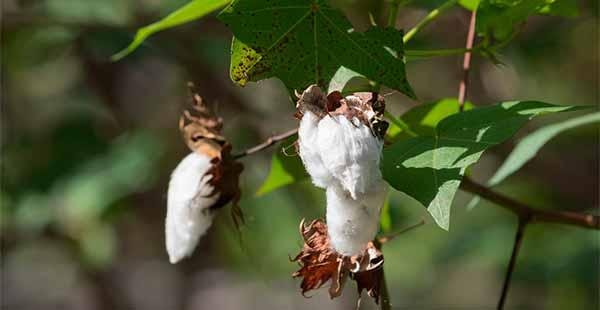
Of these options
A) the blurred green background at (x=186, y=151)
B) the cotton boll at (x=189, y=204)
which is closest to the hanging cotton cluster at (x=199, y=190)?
the cotton boll at (x=189, y=204)

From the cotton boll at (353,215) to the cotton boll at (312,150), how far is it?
0.01 meters

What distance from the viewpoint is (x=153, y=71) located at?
3145 mm

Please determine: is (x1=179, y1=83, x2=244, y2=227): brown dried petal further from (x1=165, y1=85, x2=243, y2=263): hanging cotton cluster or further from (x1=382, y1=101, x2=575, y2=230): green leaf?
(x1=382, y1=101, x2=575, y2=230): green leaf

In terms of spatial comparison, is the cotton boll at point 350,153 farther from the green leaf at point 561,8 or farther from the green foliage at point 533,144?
the green foliage at point 533,144

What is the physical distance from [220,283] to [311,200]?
1.11m

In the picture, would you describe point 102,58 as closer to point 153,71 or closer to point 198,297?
point 153,71

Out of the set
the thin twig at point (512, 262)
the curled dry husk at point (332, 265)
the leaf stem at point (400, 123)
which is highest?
the leaf stem at point (400, 123)

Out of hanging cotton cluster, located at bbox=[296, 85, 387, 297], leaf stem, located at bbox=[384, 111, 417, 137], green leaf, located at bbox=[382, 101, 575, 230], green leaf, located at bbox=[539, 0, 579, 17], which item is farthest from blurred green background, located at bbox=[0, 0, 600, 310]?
hanging cotton cluster, located at bbox=[296, 85, 387, 297]

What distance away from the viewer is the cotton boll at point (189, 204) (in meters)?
1.10

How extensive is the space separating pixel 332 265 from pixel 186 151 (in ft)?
5.56

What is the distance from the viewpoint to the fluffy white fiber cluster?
0.86m

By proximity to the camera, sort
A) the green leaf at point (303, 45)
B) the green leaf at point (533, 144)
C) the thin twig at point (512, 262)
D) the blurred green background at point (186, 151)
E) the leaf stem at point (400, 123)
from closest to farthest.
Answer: the green leaf at point (303, 45) < the leaf stem at point (400, 123) < the thin twig at point (512, 262) < the green leaf at point (533, 144) < the blurred green background at point (186, 151)

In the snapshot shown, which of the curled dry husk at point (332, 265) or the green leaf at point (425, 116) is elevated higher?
the green leaf at point (425, 116)

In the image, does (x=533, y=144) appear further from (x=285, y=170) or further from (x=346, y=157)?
(x=346, y=157)
